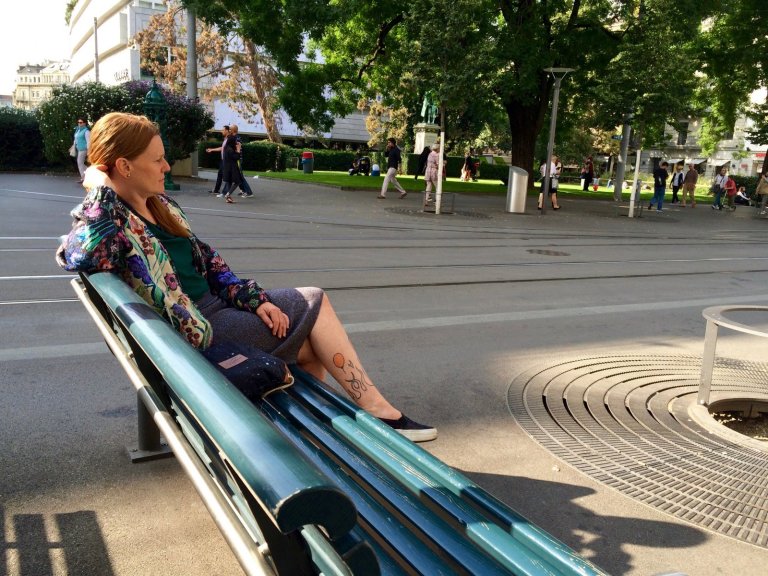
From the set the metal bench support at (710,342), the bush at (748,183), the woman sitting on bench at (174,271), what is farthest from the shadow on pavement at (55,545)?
the bush at (748,183)

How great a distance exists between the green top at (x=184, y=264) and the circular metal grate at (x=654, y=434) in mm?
2012

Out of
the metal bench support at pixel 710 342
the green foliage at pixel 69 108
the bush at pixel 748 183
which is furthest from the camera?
the bush at pixel 748 183

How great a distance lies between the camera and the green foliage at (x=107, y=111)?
21750 mm

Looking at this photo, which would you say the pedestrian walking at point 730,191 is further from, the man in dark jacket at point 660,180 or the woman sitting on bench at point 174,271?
the woman sitting on bench at point 174,271

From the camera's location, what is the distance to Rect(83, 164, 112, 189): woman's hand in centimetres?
274

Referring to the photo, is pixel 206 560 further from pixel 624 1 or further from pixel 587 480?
pixel 624 1

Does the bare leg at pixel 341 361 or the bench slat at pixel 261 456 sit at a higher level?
the bench slat at pixel 261 456

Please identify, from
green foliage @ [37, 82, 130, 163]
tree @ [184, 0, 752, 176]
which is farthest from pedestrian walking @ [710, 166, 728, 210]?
green foliage @ [37, 82, 130, 163]

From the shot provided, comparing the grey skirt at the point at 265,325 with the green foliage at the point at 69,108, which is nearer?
→ the grey skirt at the point at 265,325

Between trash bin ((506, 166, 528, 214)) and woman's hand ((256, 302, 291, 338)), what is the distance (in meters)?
17.9

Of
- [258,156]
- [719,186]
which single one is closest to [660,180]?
[719,186]

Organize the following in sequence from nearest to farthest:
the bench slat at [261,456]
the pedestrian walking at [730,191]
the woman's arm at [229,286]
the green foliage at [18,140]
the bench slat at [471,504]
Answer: the bench slat at [261,456]
the bench slat at [471,504]
the woman's arm at [229,286]
the green foliage at [18,140]
the pedestrian walking at [730,191]

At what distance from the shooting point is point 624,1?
21828mm

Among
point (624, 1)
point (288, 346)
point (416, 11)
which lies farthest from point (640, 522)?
point (624, 1)
